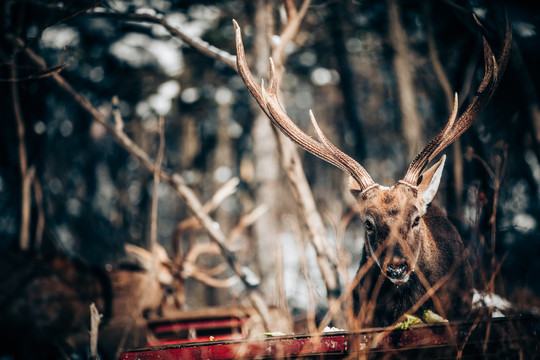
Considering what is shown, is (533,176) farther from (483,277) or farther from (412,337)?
(412,337)

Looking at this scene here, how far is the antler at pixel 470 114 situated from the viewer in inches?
139

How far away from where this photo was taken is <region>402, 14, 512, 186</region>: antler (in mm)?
3521

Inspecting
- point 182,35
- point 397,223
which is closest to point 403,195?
point 397,223

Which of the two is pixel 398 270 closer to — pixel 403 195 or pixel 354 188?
pixel 403 195

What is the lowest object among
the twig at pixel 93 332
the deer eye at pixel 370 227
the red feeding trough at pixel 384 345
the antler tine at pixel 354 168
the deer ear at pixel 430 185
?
the red feeding trough at pixel 384 345

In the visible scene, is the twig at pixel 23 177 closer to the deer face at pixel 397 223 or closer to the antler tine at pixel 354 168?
the antler tine at pixel 354 168

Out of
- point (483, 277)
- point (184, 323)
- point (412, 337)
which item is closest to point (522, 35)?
point (483, 277)

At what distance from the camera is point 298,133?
13.0 feet

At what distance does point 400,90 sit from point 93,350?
259 inches

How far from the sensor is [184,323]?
18.8 ft

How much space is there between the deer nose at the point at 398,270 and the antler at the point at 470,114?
736mm

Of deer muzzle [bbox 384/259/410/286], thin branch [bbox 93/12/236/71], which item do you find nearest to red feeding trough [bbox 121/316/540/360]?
deer muzzle [bbox 384/259/410/286]

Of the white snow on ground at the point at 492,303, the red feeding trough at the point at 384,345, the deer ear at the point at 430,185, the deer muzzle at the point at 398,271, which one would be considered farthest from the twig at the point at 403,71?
the red feeding trough at the point at 384,345

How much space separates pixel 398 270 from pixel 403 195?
629 mm
